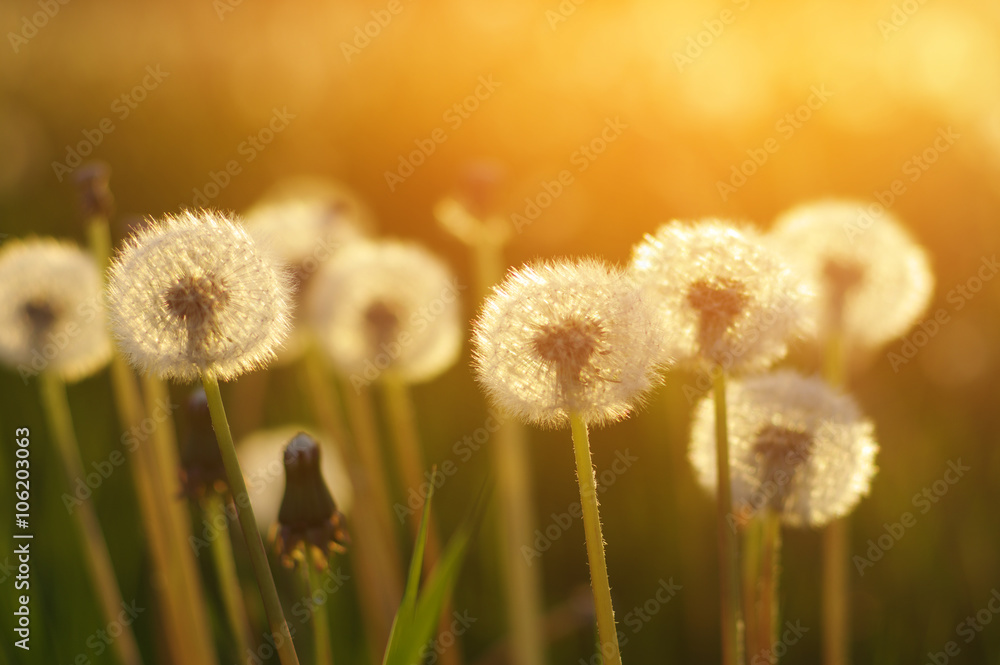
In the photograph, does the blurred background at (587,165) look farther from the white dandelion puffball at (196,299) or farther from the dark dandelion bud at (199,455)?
the white dandelion puffball at (196,299)

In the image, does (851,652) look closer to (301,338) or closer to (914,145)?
(301,338)

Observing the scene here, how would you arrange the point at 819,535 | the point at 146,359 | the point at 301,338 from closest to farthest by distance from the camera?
the point at 146,359
the point at 301,338
the point at 819,535

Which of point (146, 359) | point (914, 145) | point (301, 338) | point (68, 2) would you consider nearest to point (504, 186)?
point (301, 338)

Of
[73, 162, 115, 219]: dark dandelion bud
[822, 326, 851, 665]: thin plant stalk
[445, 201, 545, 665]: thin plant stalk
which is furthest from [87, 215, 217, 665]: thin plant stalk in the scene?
[822, 326, 851, 665]: thin plant stalk

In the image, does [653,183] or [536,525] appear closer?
[536,525]

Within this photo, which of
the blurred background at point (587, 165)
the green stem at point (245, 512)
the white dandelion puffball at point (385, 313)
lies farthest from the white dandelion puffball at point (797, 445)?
the white dandelion puffball at point (385, 313)
